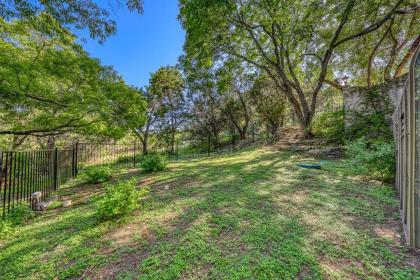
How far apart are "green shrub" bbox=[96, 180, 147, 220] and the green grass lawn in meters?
0.15

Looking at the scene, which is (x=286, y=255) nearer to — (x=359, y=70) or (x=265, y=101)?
(x=265, y=101)

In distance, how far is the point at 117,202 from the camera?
9.07 feet

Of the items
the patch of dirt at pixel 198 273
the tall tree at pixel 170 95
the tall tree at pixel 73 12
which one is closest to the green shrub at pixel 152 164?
the tall tree at pixel 73 12

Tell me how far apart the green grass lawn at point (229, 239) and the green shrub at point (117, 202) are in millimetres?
149

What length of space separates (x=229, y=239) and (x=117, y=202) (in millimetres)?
1697

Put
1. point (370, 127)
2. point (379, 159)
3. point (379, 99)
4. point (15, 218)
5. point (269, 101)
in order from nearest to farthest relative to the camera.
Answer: point (15, 218) → point (379, 159) → point (370, 127) → point (379, 99) → point (269, 101)

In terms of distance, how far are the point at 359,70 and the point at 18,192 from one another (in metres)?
17.9

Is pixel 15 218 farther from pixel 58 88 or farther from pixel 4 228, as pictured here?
pixel 58 88

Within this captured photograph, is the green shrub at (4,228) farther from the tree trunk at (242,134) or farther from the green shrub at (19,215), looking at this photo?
the tree trunk at (242,134)

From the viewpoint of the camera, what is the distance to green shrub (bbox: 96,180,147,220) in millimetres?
2725

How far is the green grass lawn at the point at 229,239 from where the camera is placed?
179 cm

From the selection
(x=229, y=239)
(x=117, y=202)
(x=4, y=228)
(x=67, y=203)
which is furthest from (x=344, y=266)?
(x=67, y=203)

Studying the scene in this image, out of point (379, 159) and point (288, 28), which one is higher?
point (288, 28)

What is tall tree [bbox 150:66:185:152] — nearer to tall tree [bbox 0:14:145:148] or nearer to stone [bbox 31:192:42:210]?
tall tree [bbox 0:14:145:148]
